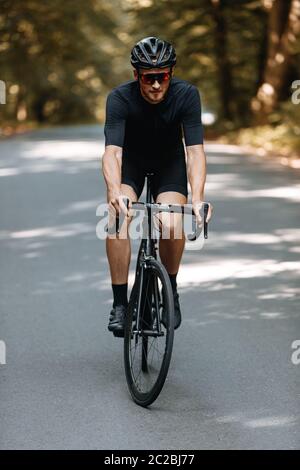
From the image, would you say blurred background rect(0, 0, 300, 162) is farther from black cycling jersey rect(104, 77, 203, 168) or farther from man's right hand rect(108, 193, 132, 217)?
man's right hand rect(108, 193, 132, 217)

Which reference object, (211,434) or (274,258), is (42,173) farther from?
(211,434)

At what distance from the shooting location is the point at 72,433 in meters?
4.94

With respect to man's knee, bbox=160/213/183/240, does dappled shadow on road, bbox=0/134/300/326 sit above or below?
below

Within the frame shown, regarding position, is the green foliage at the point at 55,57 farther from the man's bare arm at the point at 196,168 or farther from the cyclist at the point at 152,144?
the man's bare arm at the point at 196,168

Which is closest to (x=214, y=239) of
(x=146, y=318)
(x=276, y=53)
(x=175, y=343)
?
(x=175, y=343)

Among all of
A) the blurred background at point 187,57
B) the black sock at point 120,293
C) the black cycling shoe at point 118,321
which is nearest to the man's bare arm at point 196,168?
the black sock at point 120,293

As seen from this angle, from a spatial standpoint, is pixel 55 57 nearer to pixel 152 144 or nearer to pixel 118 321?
pixel 152 144

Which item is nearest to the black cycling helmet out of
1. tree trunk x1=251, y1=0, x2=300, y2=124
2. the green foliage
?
tree trunk x1=251, y1=0, x2=300, y2=124

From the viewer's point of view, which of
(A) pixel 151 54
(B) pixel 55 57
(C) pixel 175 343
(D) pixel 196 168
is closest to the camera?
(A) pixel 151 54

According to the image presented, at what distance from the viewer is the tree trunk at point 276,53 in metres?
28.8

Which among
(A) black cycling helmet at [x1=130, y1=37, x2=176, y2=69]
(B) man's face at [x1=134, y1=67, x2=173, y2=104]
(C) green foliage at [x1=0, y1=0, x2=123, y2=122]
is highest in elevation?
(A) black cycling helmet at [x1=130, y1=37, x2=176, y2=69]

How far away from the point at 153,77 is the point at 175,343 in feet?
6.83

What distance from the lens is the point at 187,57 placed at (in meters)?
39.2

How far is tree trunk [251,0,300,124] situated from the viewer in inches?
1136
